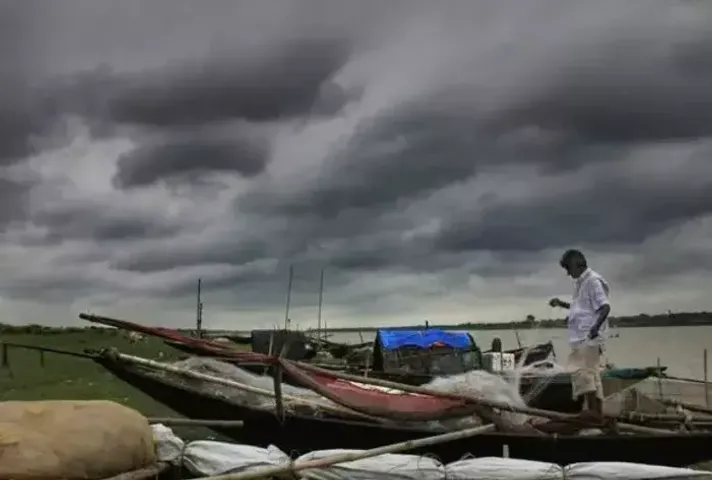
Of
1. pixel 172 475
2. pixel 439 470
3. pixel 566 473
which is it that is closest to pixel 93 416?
pixel 172 475

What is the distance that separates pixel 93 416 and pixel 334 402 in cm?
382

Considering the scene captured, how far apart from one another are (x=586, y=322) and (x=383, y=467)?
2.75 metres

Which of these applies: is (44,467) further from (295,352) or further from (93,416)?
(295,352)

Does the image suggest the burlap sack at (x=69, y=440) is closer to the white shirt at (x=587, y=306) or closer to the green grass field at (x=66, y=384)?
the white shirt at (x=587, y=306)

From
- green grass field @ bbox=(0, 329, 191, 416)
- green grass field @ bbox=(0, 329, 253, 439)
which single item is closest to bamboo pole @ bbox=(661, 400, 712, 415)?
green grass field @ bbox=(0, 329, 253, 439)

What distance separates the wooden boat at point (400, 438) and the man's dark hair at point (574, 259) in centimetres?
165

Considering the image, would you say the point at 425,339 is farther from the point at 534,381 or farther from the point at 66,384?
the point at 66,384

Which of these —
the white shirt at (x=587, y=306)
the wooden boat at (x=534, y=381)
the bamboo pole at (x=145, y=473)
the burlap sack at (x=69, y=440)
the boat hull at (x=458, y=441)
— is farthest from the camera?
the wooden boat at (x=534, y=381)

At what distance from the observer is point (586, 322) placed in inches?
286

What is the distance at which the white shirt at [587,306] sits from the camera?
716 cm

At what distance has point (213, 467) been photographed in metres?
5.10

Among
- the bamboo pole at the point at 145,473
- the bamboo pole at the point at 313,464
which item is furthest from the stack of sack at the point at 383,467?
the bamboo pole at the point at 145,473

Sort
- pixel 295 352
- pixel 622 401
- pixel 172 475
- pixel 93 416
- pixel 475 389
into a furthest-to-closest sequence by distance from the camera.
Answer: pixel 295 352
pixel 622 401
pixel 475 389
pixel 172 475
pixel 93 416

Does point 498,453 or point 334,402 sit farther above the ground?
point 334,402
